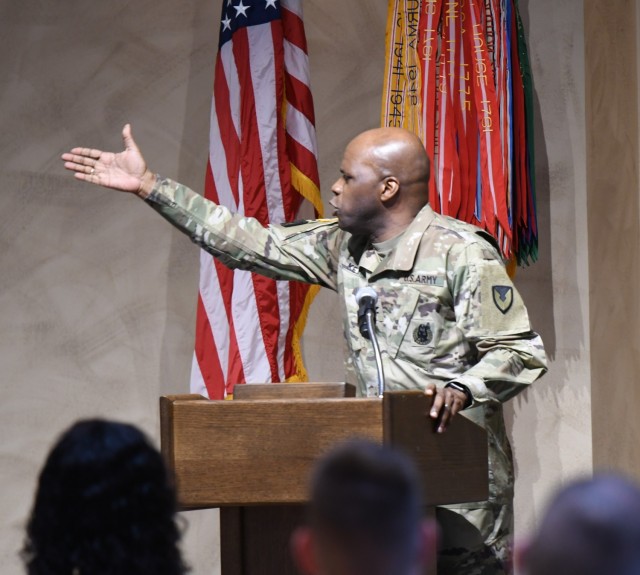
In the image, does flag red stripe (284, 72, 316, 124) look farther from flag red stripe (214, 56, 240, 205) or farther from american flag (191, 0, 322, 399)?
flag red stripe (214, 56, 240, 205)

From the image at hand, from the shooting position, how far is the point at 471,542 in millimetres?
3211

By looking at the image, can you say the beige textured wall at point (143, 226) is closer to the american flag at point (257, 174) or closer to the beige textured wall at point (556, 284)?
the beige textured wall at point (556, 284)

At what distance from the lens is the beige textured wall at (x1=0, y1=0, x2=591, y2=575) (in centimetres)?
520

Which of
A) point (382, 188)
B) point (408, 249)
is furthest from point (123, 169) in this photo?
point (408, 249)

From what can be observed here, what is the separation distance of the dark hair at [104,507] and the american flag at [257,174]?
2.92 meters

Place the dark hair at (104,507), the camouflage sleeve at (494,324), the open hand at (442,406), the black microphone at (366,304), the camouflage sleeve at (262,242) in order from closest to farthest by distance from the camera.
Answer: the dark hair at (104,507)
the open hand at (442,406)
the black microphone at (366,304)
the camouflage sleeve at (494,324)
the camouflage sleeve at (262,242)

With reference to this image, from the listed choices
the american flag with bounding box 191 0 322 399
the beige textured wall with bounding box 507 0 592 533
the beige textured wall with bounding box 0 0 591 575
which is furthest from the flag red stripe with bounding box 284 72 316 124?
the beige textured wall with bounding box 507 0 592 533

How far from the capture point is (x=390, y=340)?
339 centimetres

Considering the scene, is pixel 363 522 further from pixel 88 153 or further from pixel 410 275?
pixel 88 153

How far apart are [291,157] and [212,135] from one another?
311mm

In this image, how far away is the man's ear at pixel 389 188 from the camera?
3.49m

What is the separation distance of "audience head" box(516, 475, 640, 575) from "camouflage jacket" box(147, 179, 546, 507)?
187cm

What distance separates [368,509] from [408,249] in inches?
83.5

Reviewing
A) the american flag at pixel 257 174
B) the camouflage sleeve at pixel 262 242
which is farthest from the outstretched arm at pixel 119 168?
the american flag at pixel 257 174
